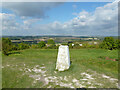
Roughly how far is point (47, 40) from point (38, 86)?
32086 mm

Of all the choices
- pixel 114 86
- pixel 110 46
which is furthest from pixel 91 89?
pixel 110 46

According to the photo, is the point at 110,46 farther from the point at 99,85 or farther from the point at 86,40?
the point at 99,85

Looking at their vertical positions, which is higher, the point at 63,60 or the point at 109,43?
the point at 109,43

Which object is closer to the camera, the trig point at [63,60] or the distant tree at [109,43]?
the trig point at [63,60]

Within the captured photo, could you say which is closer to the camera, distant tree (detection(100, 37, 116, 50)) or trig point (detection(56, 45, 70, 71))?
trig point (detection(56, 45, 70, 71))

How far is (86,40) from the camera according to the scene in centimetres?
3531

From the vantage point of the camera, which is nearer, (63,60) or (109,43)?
(63,60)

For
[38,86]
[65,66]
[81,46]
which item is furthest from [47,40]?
[38,86]

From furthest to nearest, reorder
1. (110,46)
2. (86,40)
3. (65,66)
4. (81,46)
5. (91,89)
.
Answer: (86,40) → (81,46) → (110,46) → (65,66) → (91,89)

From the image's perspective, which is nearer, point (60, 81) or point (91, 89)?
point (91, 89)

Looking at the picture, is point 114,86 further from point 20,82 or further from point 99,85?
point 20,82

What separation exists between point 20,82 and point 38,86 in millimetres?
1457

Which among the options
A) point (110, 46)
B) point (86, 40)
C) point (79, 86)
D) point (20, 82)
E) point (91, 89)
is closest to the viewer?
point (91, 89)

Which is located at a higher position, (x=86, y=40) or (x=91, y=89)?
(x=86, y=40)
